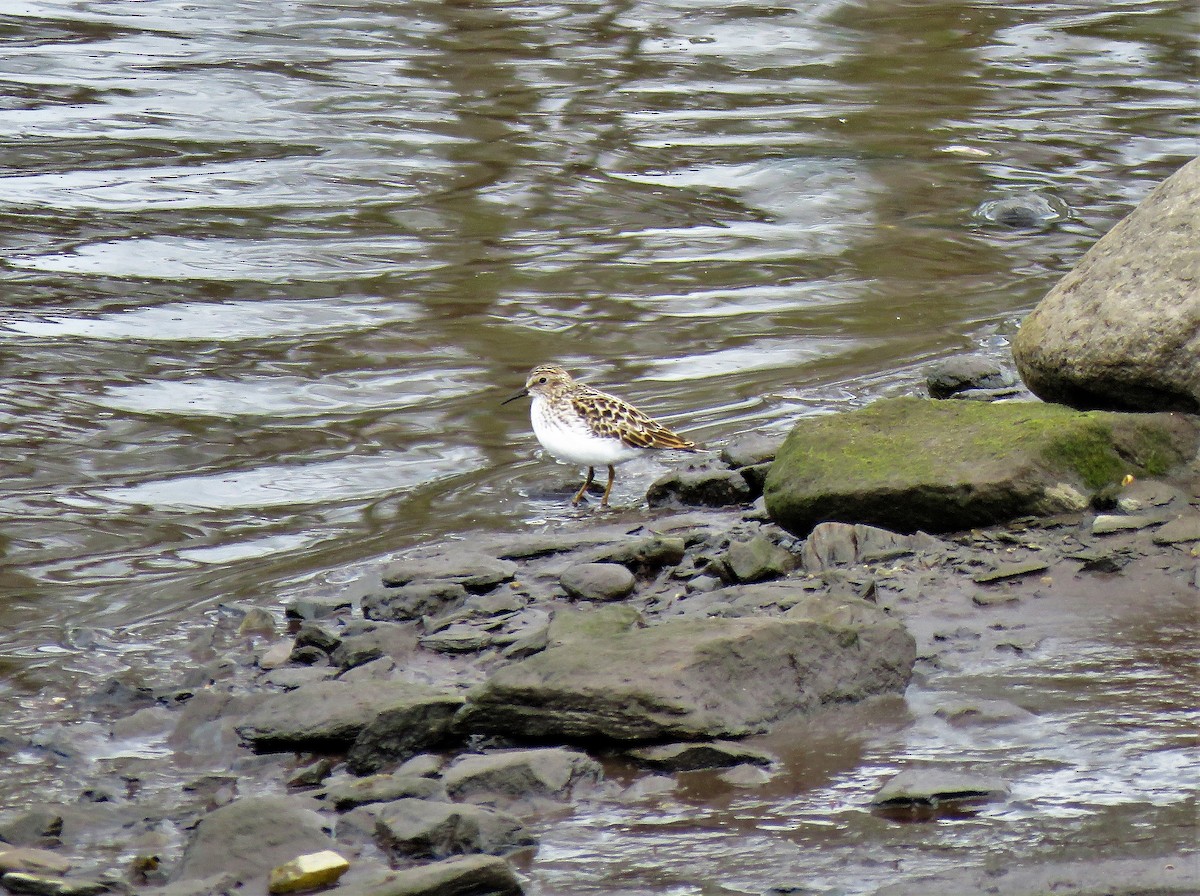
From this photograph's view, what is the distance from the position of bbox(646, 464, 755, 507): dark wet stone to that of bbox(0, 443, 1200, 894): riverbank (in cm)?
79

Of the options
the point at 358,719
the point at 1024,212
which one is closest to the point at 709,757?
the point at 358,719

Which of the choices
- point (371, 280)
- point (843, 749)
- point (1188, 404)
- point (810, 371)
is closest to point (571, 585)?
point (843, 749)

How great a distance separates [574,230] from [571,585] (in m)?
7.69

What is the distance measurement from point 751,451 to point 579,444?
0.88 meters

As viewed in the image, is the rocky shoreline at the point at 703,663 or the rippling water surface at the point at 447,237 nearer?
the rocky shoreline at the point at 703,663

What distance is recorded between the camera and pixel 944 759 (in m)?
4.77

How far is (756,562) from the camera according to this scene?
665cm

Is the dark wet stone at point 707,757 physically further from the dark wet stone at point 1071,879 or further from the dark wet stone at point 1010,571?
the dark wet stone at point 1010,571

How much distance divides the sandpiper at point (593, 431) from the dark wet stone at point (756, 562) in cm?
207

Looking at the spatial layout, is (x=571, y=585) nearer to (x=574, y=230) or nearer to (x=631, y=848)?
(x=631, y=848)

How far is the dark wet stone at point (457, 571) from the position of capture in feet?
22.9

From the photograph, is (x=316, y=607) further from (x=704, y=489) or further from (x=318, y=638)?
(x=704, y=489)

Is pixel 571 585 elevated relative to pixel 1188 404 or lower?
lower

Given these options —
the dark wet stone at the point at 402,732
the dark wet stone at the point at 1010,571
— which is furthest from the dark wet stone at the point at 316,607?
the dark wet stone at the point at 1010,571
